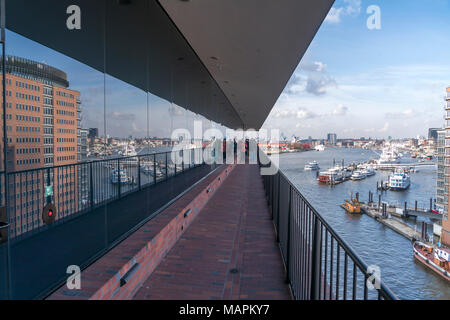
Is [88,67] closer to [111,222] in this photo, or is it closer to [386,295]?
[111,222]

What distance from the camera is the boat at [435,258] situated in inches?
1040

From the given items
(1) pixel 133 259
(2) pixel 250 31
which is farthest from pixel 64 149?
(2) pixel 250 31

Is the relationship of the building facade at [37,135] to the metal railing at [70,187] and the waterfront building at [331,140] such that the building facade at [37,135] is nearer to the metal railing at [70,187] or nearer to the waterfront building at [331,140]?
the metal railing at [70,187]

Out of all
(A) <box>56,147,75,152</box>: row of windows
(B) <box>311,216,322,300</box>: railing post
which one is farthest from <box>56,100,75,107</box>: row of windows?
(B) <box>311,216,322,300</box>: railing post

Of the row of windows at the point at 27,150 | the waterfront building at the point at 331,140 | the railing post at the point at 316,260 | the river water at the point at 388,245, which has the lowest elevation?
the river water at the point at 388,245

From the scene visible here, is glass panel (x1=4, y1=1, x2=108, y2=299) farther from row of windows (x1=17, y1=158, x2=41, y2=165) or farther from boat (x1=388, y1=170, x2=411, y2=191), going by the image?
boat (x1=388, y1=170, x2=411, y2=191)

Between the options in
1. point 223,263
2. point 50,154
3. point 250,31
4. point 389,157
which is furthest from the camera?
point 389,157

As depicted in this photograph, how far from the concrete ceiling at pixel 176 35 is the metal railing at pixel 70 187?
994 mm

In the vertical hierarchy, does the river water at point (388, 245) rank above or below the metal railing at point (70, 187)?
below

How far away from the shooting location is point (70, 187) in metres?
2.51

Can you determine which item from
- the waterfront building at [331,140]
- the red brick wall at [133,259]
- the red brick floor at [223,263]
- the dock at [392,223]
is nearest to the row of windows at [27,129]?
the red brick wall at [133,259]

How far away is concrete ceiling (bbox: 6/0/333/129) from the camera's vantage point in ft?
7.11

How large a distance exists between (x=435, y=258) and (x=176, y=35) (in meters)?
35.3

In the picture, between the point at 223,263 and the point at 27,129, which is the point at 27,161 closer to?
the point at 27,129
